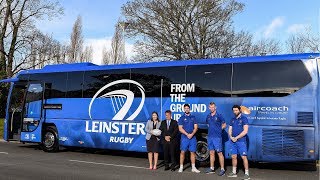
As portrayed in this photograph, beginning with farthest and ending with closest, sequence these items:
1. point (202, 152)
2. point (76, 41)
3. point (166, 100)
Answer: point (76, 41) → point (166, 100) → point (202, 152)

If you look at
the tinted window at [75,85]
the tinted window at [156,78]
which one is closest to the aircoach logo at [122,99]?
the tinted window at [156,78]

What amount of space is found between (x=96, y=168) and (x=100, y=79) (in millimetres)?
4085

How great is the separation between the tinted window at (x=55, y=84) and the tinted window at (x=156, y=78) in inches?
122

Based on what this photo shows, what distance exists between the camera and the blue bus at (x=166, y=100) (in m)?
11.0

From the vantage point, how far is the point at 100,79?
14.8 metres

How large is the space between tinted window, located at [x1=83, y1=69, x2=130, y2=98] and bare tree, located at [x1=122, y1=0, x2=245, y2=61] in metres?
20.7

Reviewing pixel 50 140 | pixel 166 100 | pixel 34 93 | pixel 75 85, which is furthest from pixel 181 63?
pixel 34 93

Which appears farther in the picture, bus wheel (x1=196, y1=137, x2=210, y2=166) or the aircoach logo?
the aircoach logo

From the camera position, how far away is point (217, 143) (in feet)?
35.8

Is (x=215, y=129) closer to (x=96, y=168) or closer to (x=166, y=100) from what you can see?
(x=166, y=100)

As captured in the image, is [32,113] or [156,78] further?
[32,113]

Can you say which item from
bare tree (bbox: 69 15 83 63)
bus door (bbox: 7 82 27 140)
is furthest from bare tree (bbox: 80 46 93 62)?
bus door (bbox: 7 82 27 140)

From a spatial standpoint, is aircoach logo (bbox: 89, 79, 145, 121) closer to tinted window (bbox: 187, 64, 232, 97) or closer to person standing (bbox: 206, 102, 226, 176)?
tinted window (bbox: 187, 64, 232, 97)

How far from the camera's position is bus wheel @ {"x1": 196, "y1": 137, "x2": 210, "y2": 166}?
40.9 ft
